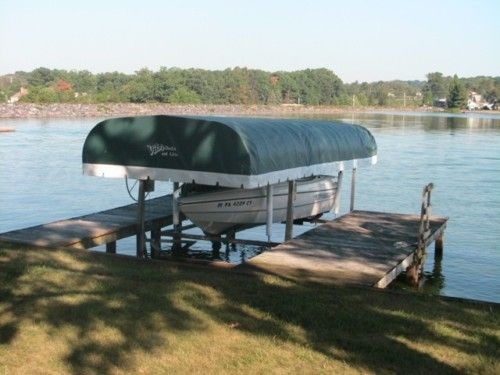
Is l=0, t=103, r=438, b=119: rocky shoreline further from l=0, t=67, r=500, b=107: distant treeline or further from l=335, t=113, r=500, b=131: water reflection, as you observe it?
l=335, t=113, r=500, b=131: water reflection

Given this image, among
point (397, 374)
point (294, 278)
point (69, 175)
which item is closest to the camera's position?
point (397, 374)

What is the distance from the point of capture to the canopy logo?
49.8 feet

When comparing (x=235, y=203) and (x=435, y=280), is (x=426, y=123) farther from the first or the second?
(x=235, y=203)

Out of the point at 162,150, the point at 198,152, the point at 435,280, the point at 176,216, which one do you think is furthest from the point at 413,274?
the point at 162,150

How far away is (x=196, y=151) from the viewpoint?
15016 millimetres

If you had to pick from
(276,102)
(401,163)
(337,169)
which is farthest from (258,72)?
(337,169)

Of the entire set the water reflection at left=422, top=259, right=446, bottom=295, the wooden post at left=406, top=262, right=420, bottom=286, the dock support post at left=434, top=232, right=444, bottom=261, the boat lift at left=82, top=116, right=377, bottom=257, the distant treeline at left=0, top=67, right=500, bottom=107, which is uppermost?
the distant treeline at left=0, top=67, right=500, bottom=107

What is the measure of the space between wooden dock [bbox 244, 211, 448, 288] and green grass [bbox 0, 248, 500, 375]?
1527 mm

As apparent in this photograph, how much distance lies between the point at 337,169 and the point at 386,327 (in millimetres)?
10773

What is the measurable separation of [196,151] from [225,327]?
7239 mm

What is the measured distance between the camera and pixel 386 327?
329 inches

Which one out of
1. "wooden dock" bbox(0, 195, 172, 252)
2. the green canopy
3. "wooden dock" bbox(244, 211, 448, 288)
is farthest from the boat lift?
"wooden dock" bbox(244, 211, 448, 288)

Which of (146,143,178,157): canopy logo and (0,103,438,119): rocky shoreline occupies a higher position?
(146,143,178,157): canopy logo

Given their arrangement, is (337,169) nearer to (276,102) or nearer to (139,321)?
(139,321)
